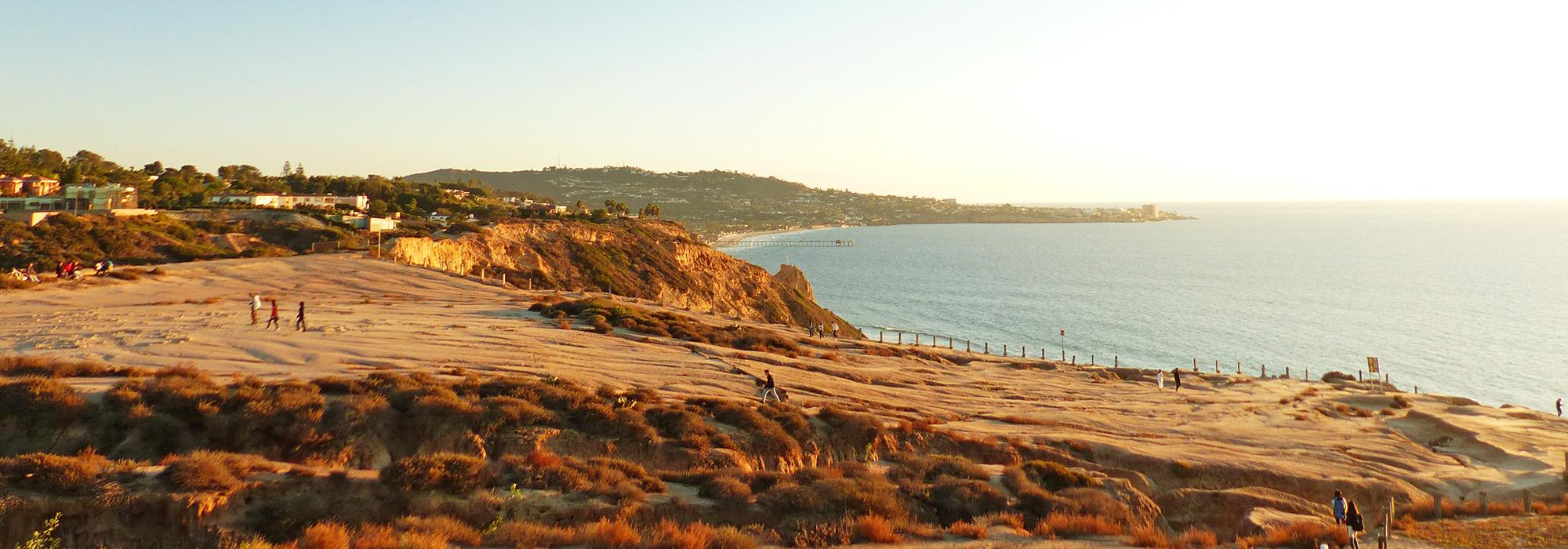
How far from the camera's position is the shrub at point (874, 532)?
11219 millimetres

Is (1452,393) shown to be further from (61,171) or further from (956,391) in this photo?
(61,171)

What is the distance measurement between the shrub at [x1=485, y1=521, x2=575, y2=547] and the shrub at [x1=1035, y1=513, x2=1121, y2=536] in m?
7.14

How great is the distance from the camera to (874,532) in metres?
11.2

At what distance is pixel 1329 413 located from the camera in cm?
3369

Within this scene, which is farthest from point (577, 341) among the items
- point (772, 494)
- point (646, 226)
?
point (646, 226)

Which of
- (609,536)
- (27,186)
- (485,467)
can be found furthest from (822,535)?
(27,186)

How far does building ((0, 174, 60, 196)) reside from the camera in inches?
2694

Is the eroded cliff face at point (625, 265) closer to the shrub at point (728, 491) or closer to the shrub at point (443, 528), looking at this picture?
the shrub at point (728, 491)

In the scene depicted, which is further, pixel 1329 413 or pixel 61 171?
pixel 61 171

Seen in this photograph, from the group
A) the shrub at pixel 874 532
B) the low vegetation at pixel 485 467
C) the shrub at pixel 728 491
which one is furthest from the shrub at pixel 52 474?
the shrub at pixel 874 532

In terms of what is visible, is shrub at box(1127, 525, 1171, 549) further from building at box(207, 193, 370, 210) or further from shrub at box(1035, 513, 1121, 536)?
building at box(207, 193, 370, 210)

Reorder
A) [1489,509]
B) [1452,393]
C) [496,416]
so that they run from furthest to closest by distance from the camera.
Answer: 1. [1452,393]
2. [1489,509]
3. [496,416]

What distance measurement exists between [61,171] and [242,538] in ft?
353

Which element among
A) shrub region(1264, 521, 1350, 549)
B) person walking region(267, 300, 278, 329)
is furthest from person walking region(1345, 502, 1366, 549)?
person walking region(267, 300, 278, 329)
